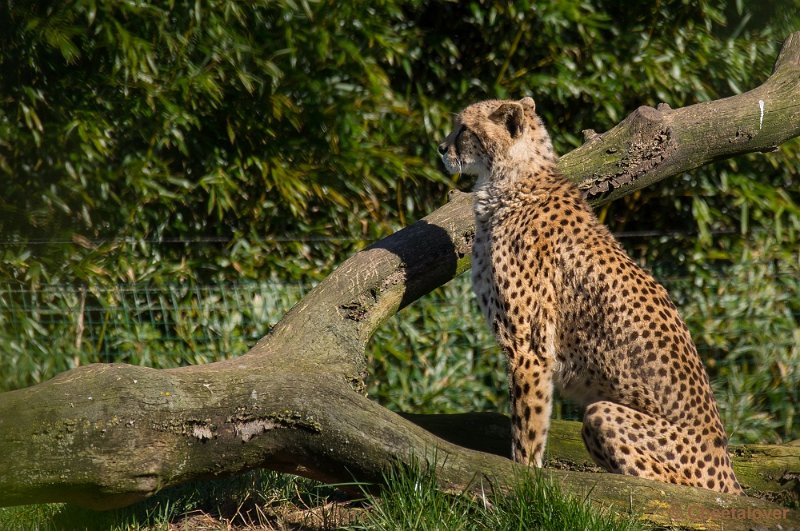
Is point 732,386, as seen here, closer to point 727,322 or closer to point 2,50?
point 727,322

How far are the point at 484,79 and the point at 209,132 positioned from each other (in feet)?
6.48

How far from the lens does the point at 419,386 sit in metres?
6.19

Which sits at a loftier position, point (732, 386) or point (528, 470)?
point (528, 470)

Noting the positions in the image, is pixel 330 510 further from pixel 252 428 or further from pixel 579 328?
pixel 579 328

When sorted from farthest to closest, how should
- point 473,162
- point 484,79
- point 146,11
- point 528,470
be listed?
point 484,79, point 146,11, point 473,162, point 528,470

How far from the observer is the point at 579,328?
3900 mm

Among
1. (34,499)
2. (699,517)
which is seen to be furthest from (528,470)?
(34,499)

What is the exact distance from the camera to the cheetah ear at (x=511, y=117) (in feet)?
13.9

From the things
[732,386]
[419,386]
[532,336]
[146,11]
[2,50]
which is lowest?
[732,386]

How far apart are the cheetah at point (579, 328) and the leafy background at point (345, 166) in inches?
71.9

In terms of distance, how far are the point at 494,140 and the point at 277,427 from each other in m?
1.76

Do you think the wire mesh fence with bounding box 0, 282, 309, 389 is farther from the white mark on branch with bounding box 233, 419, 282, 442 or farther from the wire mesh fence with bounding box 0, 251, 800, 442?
the white mark on branch with bounding box 233, 419, 282, 442

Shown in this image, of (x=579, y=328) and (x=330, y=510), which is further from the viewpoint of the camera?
Answer: (x=579, y=328)

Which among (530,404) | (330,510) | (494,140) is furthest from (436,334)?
(330,510)
